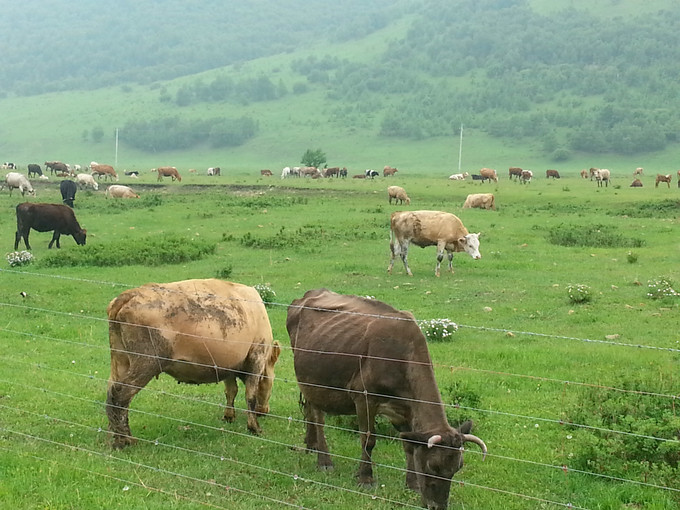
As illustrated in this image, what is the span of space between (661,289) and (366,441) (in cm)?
1221

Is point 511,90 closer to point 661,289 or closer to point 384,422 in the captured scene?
point 661,289

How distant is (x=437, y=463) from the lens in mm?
7066

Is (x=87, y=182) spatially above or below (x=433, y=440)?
below

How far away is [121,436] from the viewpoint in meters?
A: 8.79

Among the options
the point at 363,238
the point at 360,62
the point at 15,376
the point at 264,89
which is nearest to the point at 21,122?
the point at 264,89

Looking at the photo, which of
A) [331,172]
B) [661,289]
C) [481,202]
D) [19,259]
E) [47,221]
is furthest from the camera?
[331,172]

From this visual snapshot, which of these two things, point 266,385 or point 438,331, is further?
point 438,331

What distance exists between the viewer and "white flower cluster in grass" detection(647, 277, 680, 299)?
17.5 meters

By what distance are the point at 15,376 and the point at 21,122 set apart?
170989 mm

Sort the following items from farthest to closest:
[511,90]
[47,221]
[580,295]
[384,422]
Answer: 1. [511,90]
2. [47,221]
3. [580,295]
4. [384,422]

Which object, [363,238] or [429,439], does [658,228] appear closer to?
[363,238]

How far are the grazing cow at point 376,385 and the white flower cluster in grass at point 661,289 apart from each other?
433 inches

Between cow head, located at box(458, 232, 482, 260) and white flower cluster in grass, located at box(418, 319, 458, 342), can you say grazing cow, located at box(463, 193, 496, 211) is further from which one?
white flower cluster in grass, located at box(418, 319, 458, 342)

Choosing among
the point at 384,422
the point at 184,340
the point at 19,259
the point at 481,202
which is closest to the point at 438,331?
the point at 384,422
